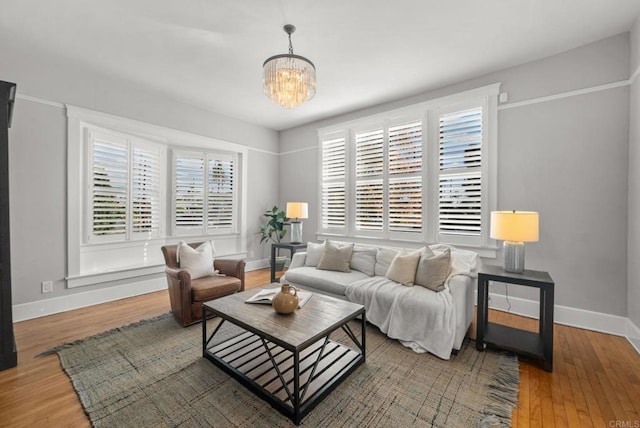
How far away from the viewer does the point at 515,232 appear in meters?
2.35

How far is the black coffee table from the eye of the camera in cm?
166

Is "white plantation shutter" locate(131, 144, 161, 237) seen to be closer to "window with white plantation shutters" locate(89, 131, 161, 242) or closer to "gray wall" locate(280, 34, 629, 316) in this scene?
"window with white plantation shutters" locate(89, 131, 161, 242)

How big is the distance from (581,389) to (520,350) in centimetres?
39

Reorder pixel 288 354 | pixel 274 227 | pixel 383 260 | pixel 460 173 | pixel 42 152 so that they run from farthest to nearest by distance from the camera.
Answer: pixel 274 227 → pixel 460 173 → pixel 383 260 → pixel 42 152 → pixel 288 354

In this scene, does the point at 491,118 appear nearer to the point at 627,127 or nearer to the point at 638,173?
the point at 627,127

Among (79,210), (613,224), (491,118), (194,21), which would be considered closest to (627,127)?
(613,224)

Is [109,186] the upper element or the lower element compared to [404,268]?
upper

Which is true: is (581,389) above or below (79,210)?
below

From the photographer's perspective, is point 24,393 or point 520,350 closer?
point 24,393

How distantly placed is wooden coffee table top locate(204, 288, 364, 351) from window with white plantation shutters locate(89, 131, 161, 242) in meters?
2.56

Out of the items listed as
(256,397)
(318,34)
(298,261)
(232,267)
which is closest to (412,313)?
(256,397)

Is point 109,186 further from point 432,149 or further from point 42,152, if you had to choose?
point 432,149

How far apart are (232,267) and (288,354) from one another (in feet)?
5.11

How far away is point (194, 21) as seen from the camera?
248cm
